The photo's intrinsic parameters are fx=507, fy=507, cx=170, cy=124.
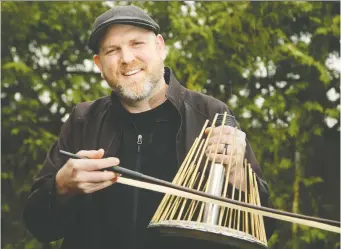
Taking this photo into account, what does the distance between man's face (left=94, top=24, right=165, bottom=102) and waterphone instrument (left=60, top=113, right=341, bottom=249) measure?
0.28 m

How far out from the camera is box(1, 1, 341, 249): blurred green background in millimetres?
2834

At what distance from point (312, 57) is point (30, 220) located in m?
1.88

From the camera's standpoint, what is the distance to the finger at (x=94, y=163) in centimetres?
116

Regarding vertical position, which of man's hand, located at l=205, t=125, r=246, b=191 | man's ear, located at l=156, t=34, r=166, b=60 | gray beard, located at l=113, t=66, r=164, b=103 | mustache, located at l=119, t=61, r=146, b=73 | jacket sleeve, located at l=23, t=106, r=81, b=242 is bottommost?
jacket sleeve, located at l=23, t=106, r=81, b=242

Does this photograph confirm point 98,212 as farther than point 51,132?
No

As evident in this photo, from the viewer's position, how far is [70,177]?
130 cm

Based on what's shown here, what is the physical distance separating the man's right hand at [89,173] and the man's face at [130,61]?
0.34m

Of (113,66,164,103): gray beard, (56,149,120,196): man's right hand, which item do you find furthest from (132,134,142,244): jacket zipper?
(56,149,120,196): man's right hand

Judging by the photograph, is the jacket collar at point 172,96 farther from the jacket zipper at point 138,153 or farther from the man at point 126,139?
the jacket zipper at point 138,153

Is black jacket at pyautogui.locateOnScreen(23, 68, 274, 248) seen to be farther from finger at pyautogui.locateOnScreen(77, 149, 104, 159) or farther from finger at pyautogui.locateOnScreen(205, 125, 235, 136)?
finger at pyautogui.locateOnScreen(77, 149, 104, 159)

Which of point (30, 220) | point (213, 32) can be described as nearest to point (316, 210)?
point (213, 32)

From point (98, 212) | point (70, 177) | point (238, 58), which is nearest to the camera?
point (70, 177)

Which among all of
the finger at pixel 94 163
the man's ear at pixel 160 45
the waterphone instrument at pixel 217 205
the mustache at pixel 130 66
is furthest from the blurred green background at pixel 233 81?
the finger at pixel 94 163

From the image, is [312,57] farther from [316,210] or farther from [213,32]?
[316,210]
